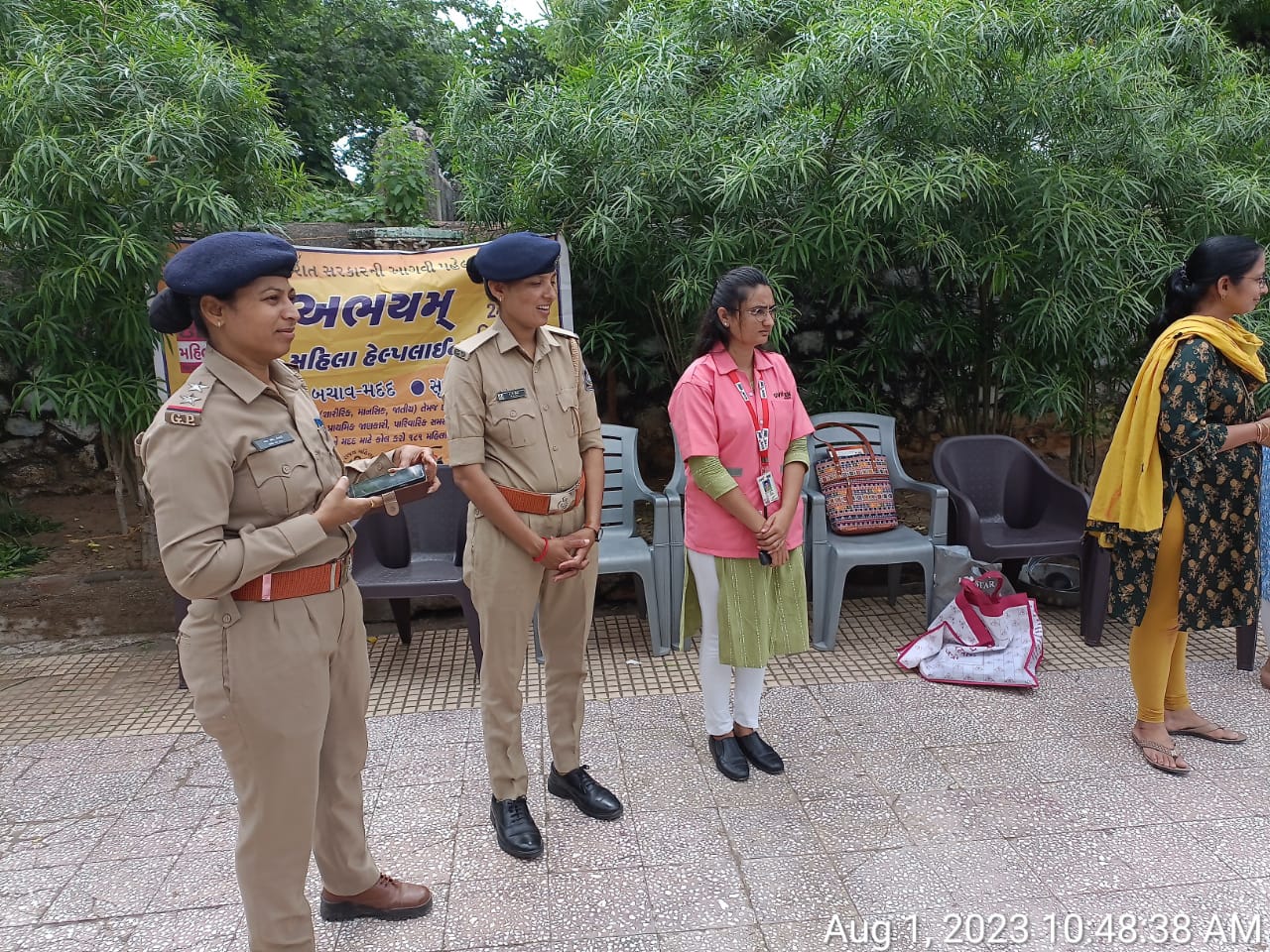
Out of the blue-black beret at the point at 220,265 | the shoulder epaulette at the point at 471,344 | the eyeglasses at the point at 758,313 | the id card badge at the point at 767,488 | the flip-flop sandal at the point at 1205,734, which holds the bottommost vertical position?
the flip-flop sandal at the point at 1205,734

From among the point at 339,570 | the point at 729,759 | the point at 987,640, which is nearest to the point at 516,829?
the point at 729,759

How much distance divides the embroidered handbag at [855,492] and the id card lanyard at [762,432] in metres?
1.35

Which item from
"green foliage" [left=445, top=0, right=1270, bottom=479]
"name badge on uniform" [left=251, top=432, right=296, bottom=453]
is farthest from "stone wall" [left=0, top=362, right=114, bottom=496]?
"name badge on uniform" [left=251, top=432, right=296, bottom=453]

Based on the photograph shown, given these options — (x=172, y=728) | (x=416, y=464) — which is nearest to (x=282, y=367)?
(x=416, y=464)

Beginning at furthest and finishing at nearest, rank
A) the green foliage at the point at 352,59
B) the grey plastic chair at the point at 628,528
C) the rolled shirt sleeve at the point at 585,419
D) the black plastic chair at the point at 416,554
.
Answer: the green foliage at the point at 352,59 < the grey plastic chair at the point at 628,528 < the black plastic chair at the point at 416,554 < the rolled shirt sleeve at the point at 585,419

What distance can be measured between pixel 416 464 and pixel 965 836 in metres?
1.92

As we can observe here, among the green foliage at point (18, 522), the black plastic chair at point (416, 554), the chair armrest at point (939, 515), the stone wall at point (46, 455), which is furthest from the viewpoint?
the stone wall at point (46, 455)

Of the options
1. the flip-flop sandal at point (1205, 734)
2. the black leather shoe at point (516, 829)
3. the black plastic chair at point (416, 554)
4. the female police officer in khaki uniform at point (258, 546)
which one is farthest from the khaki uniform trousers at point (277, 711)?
the flip-flop sandal at point (1205, 734)

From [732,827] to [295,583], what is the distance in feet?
5.05

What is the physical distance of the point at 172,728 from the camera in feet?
10.7

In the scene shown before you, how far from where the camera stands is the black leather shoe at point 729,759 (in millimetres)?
2773

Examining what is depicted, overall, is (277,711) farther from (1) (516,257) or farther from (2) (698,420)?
(2) (698,420)

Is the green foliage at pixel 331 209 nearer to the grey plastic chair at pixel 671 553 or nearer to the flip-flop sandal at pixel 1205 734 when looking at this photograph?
the grey plastic chair at pixel 671 553

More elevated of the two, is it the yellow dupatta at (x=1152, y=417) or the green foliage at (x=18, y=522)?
the yellow dupatta at (x=1152, y=417)
